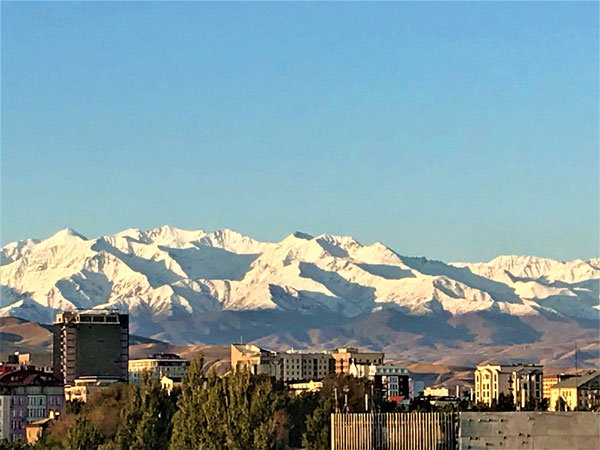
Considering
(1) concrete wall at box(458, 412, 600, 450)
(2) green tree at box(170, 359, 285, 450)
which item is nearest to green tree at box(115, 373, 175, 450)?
(2) green tree at box(170, 359, 285, 450)

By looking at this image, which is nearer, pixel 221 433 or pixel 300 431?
pixel 221 433

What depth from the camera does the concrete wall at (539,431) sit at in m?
65.4

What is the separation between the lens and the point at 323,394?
141m

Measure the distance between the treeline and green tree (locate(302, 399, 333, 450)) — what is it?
6 centimetres

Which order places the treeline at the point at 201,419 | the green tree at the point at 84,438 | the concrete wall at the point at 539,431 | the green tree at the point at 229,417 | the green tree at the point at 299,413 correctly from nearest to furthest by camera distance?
the concrete wall at the point at 539,431, the green tree at the point at 229,417, the treeline at the point at 201,419, the green tree at the point at 84,438, the green tree at the point at 299,413

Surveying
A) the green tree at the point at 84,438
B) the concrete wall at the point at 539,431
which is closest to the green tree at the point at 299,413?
the green tree at the point at 84,438

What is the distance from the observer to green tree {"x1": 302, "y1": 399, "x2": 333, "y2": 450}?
4072 inches

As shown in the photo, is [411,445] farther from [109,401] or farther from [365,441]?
[109,401]

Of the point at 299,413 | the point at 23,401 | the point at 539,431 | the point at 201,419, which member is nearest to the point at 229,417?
the point at 201,419

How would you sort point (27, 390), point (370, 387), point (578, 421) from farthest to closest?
point (27, 390)
point (370, 387)
point (578, 421)

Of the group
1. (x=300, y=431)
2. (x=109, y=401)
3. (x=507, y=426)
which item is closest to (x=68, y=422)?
(x=109, y=401)

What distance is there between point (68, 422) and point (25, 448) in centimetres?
565

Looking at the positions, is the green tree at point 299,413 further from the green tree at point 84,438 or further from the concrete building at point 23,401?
the concrete building at point 23,401

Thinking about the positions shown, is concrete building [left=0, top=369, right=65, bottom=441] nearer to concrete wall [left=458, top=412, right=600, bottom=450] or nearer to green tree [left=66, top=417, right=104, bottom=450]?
green tree [left=66, top=417, right=104, bottom=450]
